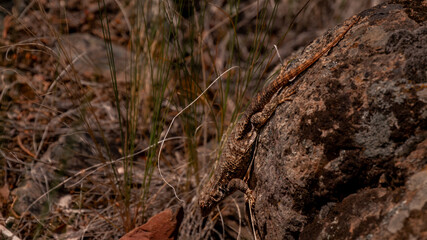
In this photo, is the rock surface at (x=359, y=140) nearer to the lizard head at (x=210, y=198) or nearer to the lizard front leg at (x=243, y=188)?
the lizard front leg at (x=243, y=188)

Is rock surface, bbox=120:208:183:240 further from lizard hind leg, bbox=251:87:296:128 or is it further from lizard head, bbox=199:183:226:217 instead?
lizard hind leg, bbox=251:87:296:128

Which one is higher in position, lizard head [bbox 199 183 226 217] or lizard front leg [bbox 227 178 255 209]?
lizard front leg [bbox 227 178 255 209]

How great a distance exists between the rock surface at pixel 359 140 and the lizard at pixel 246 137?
5cm

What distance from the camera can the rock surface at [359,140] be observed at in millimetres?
1656

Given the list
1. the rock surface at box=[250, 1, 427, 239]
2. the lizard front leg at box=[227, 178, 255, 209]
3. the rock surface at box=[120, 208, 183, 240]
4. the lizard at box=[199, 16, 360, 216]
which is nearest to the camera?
the rock surface at box=[250, 1, 427, 239]

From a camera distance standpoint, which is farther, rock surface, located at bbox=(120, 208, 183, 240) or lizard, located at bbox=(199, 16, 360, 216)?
rock surface, located at bbox=(120, 208, 183, 240)

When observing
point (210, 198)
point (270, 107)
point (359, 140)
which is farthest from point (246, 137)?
point (359, 140)

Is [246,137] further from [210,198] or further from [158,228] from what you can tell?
[158,228]

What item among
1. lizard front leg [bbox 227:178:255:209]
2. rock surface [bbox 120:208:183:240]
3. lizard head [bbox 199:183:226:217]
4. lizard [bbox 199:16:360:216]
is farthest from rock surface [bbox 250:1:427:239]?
rock surface [bbox 120:208:183:240]

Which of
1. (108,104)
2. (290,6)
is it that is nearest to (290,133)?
(108,104)

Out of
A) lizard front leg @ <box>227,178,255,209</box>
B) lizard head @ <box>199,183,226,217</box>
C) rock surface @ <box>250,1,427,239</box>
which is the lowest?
lizard head @ <box>199,183,226,217</box>

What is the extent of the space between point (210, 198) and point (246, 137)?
63 cm

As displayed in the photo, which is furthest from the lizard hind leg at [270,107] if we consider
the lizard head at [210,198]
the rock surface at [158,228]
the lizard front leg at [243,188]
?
the rock surface at [158,228]

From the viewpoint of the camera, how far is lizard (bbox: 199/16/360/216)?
7.26 ft
